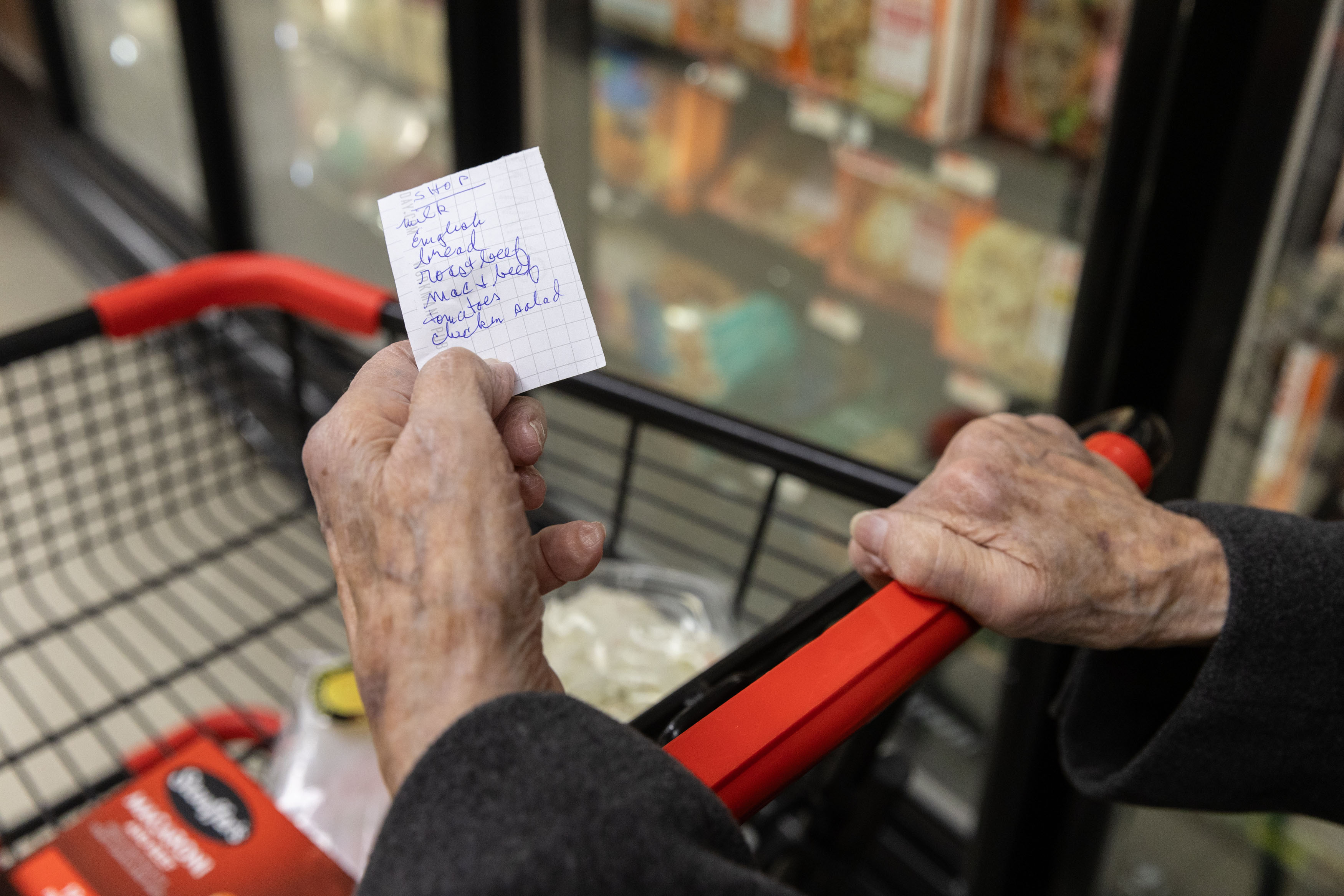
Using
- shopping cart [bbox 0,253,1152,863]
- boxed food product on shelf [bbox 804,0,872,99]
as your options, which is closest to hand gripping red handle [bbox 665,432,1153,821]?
shopping cart [bbox 0,253,1152,863]

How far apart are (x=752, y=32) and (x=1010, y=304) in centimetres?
59

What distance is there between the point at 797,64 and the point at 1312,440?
0.91 metres

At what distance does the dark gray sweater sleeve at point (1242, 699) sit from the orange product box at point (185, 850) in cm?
59

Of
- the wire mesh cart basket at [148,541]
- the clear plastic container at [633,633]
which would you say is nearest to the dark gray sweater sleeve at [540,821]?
the clear plastic container at [633,633]

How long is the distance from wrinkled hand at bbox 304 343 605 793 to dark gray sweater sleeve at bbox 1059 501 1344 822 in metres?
0.46

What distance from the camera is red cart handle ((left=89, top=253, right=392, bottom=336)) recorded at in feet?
3.29

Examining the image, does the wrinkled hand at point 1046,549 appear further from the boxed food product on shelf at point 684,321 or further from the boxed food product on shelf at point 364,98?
the boxed food product on shelf at point 364,98

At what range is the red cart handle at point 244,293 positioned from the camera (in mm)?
1002

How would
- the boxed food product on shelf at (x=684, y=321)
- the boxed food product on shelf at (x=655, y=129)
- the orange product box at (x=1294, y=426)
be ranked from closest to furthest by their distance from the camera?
the orange product box at (x=1294, y=426)
the boxed food product on shelf at (x=655, y=129)
the boxed food product on shelf at (x=684, y=321)

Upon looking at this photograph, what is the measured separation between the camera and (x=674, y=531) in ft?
7.13

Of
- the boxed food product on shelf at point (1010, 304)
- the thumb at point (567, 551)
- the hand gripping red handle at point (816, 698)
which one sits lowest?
the boxed food product on shelf at point (1010, 304)

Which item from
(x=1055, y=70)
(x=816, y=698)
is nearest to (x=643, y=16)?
(x=1055, y=70)

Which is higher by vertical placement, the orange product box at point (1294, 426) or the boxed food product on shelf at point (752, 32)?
the boxed food product on shelf at point (752, 32)

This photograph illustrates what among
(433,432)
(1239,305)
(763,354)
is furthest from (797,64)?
(433,432)
